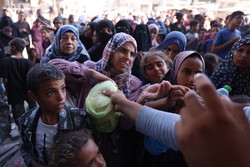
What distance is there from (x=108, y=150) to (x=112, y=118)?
0.36 meters

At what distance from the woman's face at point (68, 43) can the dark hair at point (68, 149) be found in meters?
1.53

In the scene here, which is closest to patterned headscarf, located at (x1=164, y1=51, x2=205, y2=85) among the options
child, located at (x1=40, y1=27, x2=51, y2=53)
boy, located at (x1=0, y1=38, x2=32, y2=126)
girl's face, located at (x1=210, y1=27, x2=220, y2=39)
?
boy, located at (x1=0, y1=38, x2=32, y2=126)

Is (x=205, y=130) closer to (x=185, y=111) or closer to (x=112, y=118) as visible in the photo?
(x=185, y=111)

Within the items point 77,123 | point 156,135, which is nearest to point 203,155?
point 156,135

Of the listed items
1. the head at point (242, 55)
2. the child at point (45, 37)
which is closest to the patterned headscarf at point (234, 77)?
the head at point (242, 55)

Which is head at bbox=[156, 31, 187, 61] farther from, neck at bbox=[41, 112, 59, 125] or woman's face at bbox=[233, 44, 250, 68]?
neck at bbox=[41, 112, 59, 125]

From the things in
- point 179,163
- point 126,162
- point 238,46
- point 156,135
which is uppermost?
point 238,46

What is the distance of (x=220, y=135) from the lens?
531 millimetres

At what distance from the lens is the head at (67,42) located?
267cm

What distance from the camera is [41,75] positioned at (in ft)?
4.83

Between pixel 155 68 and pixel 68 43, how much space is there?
42.2 inches

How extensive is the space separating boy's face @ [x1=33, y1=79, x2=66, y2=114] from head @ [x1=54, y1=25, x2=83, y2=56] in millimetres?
1236

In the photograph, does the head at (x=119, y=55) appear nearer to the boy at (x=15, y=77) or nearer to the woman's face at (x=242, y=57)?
the woman's face at (x=242, y=57)

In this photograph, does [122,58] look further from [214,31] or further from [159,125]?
[214,31]
